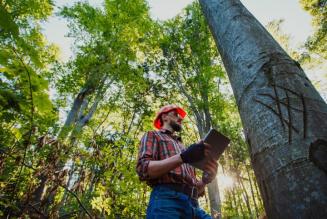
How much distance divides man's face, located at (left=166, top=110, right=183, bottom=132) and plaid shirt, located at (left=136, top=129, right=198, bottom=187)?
0.38 meters

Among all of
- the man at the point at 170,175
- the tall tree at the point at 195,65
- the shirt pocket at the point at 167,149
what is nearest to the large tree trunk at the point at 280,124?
the man at the point at 170,175

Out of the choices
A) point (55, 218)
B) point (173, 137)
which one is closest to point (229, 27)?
point (173, 137)

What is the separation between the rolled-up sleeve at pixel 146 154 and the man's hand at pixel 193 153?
306 mm

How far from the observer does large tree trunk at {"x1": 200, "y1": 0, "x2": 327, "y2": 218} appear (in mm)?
750

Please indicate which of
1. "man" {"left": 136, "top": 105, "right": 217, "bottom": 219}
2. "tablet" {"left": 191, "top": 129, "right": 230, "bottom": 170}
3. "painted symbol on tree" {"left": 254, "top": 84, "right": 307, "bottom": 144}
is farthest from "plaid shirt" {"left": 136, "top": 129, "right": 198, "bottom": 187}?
"painted symbol on tree" {"left": 254, "top": 84, "right": 307, "bottom": 144}

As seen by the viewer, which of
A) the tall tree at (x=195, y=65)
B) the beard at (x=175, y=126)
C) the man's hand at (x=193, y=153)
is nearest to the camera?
the man's hand at (x=193, y=153)

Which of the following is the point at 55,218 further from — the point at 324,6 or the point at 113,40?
the point at 324,6

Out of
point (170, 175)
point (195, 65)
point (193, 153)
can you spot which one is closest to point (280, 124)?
point (193, 153)

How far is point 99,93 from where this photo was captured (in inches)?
465

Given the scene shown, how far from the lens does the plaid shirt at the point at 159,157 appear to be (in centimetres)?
196

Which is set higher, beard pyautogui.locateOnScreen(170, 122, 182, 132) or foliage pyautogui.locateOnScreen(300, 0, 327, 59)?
foliage pyautogui.locateOnScreen(300, 0, 327, 59)

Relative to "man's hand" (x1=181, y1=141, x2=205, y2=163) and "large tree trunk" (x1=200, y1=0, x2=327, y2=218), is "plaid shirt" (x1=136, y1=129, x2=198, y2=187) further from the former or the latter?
"large tree trunk" (x1=200, y1=0, x2=327, y2=218)

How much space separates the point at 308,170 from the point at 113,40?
12.5 meters

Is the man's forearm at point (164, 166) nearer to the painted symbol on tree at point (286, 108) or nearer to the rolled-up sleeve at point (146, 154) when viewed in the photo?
the rolled-up sleeve at point (146, 154)
